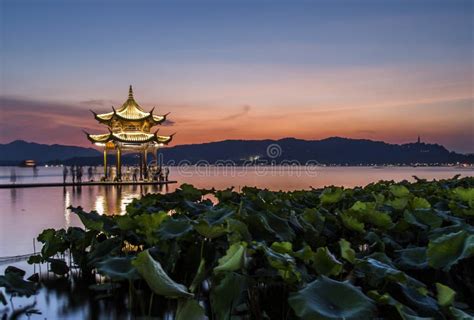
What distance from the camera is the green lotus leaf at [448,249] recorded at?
6.86 ft

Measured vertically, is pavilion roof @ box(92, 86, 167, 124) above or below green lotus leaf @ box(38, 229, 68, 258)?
above

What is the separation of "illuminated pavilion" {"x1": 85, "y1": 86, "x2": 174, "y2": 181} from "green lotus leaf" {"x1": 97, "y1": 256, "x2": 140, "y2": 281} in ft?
91.2

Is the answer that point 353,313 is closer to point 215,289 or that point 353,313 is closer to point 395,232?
point 215,289

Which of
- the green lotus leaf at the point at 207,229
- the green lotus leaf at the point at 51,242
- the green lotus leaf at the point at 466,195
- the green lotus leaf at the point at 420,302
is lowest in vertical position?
the green lotus leaf at the point at 51,242

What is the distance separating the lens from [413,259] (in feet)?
8.20

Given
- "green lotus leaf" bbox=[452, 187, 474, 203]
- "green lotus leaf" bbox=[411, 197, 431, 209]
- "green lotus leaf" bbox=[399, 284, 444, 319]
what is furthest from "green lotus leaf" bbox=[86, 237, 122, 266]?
"green lotus leaf" bbox=[452, 187, 474, 203]

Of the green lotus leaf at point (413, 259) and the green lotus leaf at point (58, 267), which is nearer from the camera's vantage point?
the green lotus leaf at point (413, 259)

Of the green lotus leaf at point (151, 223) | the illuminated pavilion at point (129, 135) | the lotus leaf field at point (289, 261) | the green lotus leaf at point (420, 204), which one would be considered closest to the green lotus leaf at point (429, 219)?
the lotus leaf field at point (289, 261)

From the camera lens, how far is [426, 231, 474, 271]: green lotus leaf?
6.86 ft

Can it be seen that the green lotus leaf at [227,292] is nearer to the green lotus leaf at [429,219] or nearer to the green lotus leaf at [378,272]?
the green lotus leaf at [378,272]

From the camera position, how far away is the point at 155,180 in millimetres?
30484

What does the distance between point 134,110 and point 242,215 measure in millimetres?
30010

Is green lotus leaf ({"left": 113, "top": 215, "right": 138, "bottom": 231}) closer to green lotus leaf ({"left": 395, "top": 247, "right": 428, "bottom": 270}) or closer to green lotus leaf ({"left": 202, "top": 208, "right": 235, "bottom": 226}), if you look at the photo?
green lotus leaf ({"left": 202, "top": 208, "right": 235, "bottom": 226})

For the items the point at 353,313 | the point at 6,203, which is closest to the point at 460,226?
the point at 353,313
